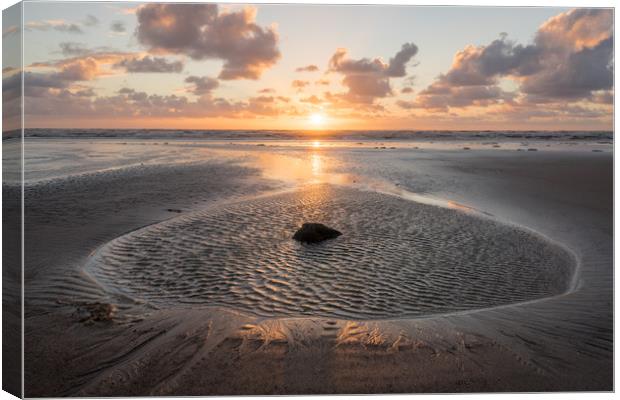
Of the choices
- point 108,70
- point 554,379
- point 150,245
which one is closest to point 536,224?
point 554,379

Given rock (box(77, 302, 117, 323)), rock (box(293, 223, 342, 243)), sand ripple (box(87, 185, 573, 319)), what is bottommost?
rock (box(77, 302, 117, 323))

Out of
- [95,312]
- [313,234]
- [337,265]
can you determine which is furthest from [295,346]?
[313,234]

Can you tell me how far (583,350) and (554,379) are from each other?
830 mm

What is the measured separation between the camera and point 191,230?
1123 centimetres

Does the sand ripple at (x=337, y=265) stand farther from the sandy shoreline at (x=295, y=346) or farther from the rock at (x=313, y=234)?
the sandy shoreline at (x=295, y=346)

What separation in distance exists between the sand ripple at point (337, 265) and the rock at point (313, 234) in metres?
0.19

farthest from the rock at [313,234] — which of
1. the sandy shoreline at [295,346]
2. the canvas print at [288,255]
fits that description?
the sandy shoreline at [295,346]

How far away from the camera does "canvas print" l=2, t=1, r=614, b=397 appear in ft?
17.2

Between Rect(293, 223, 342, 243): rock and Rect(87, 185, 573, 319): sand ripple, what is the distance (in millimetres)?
185

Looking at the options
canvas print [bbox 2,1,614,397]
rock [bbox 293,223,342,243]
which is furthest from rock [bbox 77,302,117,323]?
rock [bbox 293,223,342,243]

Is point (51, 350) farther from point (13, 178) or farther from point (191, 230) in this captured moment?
point (191, 230)

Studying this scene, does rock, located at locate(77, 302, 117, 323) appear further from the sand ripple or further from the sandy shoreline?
the sand ripple

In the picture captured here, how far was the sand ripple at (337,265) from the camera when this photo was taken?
7316 mm

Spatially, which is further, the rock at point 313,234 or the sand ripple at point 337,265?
the rock at point 313,234
